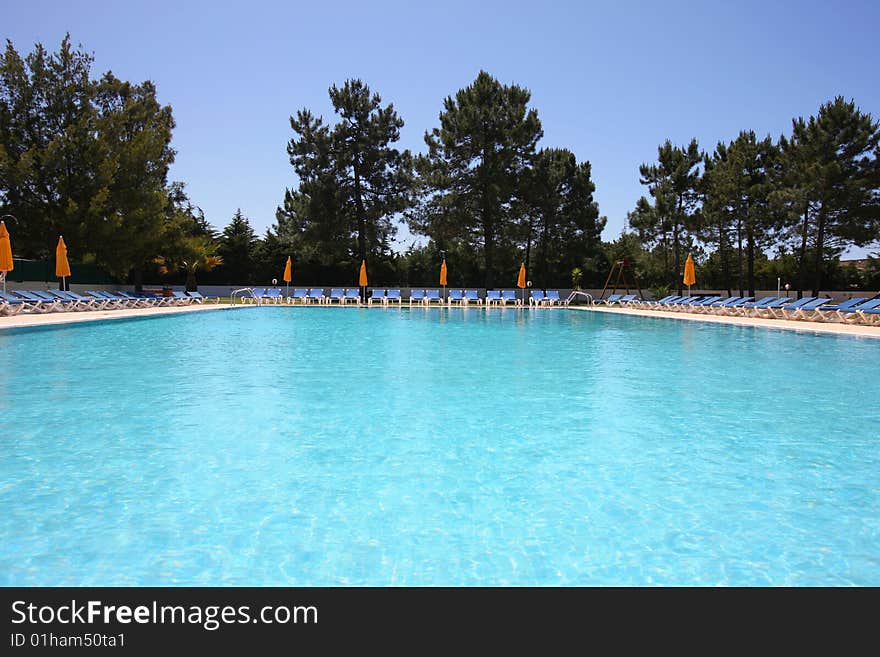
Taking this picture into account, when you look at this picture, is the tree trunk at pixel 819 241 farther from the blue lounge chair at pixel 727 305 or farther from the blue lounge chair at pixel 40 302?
the blue lounge chair at pixel 40 302

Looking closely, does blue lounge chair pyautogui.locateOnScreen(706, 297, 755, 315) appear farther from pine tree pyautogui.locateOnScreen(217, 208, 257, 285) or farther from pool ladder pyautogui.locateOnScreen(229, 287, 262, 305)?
pine tree pyautogui.locateOnScreen(217, 208, 257, 285)

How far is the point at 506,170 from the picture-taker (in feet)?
106

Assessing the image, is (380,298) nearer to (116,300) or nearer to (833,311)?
(116,300)

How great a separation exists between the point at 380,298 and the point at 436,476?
87.6 feet

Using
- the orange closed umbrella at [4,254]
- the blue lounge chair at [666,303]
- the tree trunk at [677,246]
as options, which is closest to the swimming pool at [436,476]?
the orange closed umbrella at [4,254]

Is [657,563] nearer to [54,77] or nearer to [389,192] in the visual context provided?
[54,77]

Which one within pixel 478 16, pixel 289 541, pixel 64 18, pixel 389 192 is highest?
pixel 64 18

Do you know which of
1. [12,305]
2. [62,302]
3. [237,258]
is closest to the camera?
[12,305]

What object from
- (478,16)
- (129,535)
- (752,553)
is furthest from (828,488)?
(478,16)

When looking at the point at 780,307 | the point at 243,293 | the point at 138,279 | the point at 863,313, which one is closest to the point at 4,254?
the point at 138,279

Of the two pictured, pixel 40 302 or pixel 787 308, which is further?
pixel 787 308

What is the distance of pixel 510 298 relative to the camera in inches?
1192

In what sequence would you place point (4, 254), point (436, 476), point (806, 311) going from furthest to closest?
point (806, 311) < point (4, 254) < point (436, 476)
